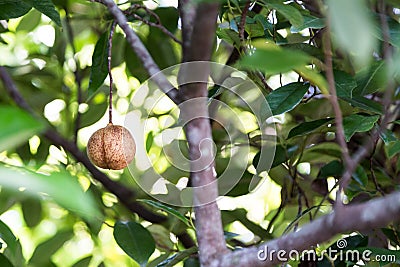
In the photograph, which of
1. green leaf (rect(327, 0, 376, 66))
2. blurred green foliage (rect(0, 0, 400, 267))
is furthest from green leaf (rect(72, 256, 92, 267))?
green leaf (rect(327, 0, 376, 66))

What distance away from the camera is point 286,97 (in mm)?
602

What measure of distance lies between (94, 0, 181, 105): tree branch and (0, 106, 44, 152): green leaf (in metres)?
0.19

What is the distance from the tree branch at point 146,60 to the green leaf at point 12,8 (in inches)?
7.0

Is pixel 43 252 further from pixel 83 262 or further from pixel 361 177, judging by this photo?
pixel 361 177

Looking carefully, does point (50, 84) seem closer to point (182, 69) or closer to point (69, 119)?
point (69, 119)

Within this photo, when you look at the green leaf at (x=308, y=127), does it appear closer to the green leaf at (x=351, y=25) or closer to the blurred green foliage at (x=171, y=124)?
the blurred green foliage at (x=171, y=124)

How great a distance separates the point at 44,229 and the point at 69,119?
21cm

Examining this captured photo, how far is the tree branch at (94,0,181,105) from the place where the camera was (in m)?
0.44

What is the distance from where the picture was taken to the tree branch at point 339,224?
27cm

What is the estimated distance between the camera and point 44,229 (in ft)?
3.52

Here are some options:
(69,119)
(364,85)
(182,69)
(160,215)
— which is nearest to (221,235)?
(182,69)

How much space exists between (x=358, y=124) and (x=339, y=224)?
0.31 metres

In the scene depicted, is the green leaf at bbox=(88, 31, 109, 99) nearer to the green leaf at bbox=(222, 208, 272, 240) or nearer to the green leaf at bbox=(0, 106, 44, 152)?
the green leaf at bbox=(222, 208, 272, 240)

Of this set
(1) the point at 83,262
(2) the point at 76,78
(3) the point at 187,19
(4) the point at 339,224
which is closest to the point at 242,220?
(1) the point at 83,262
